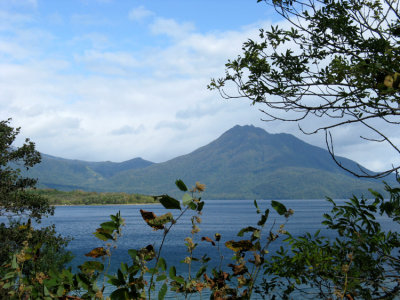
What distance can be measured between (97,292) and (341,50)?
18.7 ft

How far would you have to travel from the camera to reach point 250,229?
2320 millimetres

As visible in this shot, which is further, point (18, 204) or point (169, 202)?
point (18, 204)

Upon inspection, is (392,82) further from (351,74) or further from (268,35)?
(268,35)

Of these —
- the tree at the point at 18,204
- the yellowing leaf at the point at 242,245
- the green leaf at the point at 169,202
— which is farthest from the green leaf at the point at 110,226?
the tree at the point at 18,204

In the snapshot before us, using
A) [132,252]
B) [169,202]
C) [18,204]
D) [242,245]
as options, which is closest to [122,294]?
[132,252]

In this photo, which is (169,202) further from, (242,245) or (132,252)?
(242,245)

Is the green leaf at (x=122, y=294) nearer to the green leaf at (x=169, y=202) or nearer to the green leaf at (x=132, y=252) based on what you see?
the green leaf at (x=132, y=252)

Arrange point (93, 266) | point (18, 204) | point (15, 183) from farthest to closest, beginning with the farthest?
point (15, 183) → point (18, 204) → point (93, 266)

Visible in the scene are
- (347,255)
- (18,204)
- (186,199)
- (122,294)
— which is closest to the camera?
(186,199)

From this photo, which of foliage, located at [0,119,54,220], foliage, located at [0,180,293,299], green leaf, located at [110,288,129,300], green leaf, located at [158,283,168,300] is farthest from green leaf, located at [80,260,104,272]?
foliage, located at [0,119,54,220]

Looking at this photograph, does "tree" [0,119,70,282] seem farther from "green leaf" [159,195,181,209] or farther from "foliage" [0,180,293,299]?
"green leaf" [159,195,181,209]

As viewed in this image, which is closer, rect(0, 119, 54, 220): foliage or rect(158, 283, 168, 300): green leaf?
rect(158, 283, 168, 300): green leaf

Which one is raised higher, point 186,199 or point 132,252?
point 186,199

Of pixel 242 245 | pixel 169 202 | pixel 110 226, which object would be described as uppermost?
pixel 169 202
